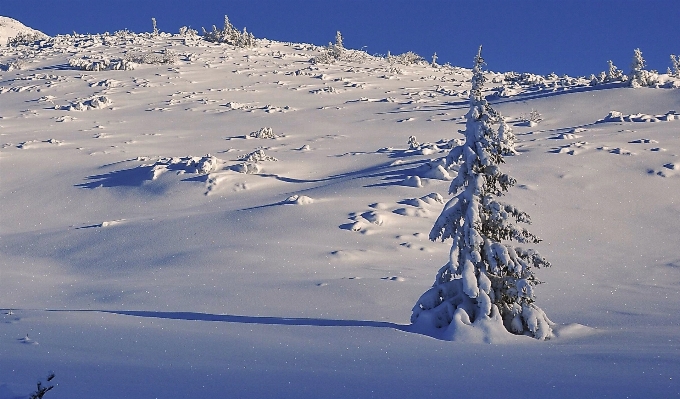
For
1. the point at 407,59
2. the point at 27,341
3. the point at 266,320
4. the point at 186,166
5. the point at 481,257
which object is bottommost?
the point at 27,341

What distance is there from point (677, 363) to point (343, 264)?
5.83 m

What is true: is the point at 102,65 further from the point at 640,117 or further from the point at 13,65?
the point at 640,117

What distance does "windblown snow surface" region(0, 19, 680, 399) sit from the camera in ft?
14.8

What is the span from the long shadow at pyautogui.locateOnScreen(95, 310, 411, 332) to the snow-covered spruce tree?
44 cm

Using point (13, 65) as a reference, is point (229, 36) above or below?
above

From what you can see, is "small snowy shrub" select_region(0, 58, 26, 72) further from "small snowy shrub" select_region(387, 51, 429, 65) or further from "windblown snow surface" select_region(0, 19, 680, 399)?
"small snowy shrub" select_region(387, 51, 429, 65)

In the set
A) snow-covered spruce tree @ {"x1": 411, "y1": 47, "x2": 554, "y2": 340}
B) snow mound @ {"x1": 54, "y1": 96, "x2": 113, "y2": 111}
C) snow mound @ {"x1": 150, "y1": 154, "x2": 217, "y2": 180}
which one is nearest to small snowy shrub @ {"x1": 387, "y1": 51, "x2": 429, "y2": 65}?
snow mound @ {"x1": 54, "y1": 96, "x2": 113, "y2": 111}

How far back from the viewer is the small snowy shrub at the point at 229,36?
40.6 m

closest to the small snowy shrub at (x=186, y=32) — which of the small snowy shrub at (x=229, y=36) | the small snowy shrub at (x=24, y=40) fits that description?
the small snowy shrub at (x=229, y=36)

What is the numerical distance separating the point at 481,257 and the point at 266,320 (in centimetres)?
262

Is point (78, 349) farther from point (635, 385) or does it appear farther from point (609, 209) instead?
point (609, 209)

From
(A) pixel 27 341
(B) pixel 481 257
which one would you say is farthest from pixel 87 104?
(B) pixel 481 257

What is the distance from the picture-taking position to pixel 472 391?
396cm

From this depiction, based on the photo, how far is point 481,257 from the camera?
6.71 meters
